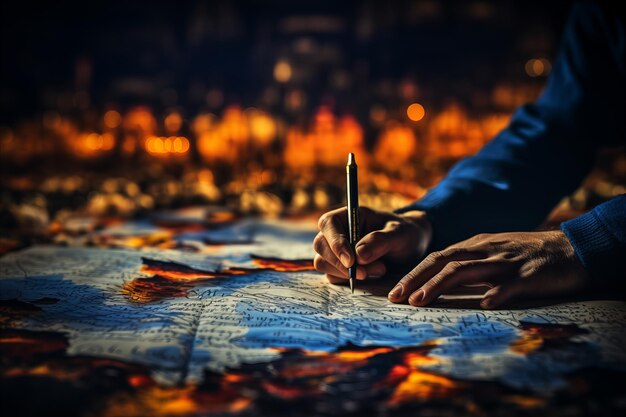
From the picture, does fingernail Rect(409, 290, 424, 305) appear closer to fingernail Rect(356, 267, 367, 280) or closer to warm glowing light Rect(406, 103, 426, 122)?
fingernail Rect(356, 267, 367, 280)

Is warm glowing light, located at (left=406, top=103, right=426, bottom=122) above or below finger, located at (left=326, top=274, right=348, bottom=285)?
above

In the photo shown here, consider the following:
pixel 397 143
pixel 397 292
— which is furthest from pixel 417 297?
pixel 397 143

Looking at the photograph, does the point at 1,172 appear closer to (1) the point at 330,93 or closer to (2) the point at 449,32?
(1) the point at 330,93

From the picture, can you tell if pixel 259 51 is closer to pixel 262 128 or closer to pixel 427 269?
pixel 262 128

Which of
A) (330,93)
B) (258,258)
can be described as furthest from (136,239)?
(330,93)

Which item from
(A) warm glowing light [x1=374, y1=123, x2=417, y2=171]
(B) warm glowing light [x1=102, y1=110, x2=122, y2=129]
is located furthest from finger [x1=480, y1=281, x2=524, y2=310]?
(B) warm glowing light [x1=102, y1=110, x2=122, y2=129]
